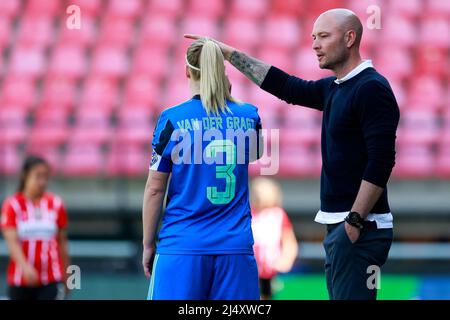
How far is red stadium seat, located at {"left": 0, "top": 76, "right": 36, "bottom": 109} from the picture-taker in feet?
41.0

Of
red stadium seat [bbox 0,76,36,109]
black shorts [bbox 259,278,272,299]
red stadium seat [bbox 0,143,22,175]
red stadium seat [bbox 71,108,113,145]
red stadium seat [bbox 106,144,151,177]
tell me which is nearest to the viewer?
black shorts [bbox 259,278,272,299]

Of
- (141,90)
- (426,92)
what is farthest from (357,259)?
(141,90)

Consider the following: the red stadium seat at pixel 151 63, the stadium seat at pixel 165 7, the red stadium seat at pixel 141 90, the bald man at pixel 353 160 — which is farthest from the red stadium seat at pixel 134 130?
the bald man at pixel 353 160

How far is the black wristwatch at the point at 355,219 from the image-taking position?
3861mm

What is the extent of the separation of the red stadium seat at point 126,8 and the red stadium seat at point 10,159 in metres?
3.76

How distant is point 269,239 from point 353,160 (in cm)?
385

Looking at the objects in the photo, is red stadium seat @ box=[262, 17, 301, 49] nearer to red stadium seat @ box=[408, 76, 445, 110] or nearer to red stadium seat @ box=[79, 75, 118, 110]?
red stadium seat @ box=[408, 76, 445, 110]

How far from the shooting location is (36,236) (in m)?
6.54

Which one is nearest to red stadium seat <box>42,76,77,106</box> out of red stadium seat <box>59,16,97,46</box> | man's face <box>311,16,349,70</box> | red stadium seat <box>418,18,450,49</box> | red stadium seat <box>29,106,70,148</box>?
red stadium seat <box>29,106,70,148</box>

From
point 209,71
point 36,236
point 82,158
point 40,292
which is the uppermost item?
point 209,71

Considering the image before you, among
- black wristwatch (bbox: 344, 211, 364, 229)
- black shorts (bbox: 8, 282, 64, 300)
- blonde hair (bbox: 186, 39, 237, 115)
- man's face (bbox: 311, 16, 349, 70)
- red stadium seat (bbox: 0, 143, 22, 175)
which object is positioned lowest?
black shorts (bbox: 8, 282, 64, 300)

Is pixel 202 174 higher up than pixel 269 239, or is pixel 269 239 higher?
pixel 202 174

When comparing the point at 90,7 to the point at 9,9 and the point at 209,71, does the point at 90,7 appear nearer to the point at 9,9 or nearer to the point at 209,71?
the point at 9,9

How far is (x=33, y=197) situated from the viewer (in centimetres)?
656
